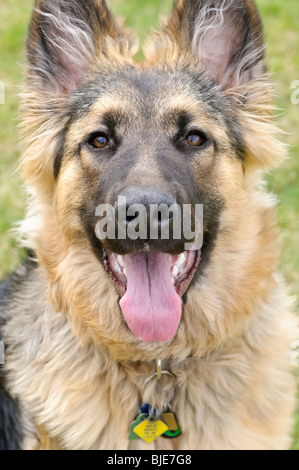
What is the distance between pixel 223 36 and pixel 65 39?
105 cm

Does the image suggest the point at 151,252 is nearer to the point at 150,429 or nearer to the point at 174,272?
the point at 174,272

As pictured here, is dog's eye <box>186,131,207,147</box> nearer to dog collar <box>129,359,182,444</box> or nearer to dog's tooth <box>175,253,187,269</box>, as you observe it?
dog's tooth <box>175,253,187,269</box>

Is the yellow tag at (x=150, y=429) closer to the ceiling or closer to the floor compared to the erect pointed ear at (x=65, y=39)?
closer to the floor

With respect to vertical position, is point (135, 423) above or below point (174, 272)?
below

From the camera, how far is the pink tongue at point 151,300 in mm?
3787

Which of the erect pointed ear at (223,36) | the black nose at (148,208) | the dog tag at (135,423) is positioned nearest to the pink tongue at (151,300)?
the black nose at (148,208)

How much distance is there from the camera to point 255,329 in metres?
4.27

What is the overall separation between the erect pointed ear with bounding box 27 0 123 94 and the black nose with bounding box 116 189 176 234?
1242 mm

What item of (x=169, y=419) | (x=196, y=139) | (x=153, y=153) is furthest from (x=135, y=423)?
(x=196, y=139)

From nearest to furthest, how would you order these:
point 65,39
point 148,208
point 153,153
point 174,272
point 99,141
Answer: point 148,208
point 153,153
point 174,272
point 99,141
point 65,39

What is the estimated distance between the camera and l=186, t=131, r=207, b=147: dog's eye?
395 centimetres

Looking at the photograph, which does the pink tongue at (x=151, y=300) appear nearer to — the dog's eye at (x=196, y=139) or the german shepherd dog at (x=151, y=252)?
the german shepherd dog at (x=151, y=252)

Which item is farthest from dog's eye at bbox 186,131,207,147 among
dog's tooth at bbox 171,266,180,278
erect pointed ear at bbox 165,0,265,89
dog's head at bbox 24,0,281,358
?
dog's tooth at bbox 171,266,180,278

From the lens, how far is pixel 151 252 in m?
3.80
